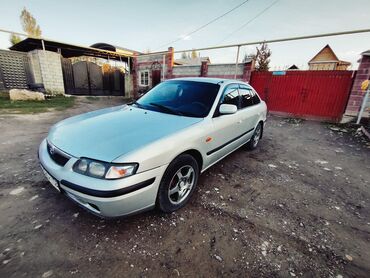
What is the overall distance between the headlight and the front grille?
0.24 meters

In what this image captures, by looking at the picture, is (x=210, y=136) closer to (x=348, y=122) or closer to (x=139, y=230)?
(x=139, y=230)

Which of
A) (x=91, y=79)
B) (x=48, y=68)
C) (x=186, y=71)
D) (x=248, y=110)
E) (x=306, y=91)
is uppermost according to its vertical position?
(x=186, y=71)

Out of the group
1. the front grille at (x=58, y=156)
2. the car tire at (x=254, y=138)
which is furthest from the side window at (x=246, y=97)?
the front grille at (x=58, y=156)

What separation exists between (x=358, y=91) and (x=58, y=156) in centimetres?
948

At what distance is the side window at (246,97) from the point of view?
3.59 metres

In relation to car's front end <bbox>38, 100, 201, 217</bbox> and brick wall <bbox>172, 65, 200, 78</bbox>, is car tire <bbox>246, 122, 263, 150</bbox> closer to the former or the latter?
car's front end <bbox>38, 100, 201, 217</bbox>

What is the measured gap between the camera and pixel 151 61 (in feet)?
47.6

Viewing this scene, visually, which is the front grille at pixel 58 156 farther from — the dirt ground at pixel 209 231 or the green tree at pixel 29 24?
the green tree at pixel 29 24

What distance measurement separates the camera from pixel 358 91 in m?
6.88

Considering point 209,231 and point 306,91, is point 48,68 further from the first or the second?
point 306,91

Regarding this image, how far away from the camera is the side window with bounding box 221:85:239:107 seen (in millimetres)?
2965

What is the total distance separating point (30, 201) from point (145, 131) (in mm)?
1760

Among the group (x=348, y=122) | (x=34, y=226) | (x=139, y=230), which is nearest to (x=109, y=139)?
(x=139, y=230)

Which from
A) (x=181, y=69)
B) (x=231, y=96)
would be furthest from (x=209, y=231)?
(x=181, y=69)
